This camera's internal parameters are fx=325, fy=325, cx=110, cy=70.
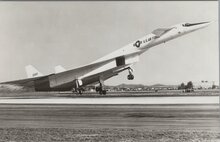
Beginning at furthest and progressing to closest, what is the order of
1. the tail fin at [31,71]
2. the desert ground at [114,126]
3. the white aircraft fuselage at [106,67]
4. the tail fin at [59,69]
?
the tail fin at [31,71] < the tail fin at [59,69] < the white aircraft fuselage at [106,67] < the desert ground at [114,126]

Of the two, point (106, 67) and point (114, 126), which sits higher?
point (106, 67)

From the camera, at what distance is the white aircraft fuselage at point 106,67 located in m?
24.9

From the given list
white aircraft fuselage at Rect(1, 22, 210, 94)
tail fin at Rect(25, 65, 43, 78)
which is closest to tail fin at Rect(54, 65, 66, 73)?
white aircraft fuselage at Rect(1, 22, 210, 94)

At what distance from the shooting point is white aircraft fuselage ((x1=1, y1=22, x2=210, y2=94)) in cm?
2488

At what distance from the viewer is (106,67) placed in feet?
87.7

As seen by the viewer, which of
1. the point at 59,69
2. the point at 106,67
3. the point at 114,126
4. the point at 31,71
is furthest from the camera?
the point at 31,71

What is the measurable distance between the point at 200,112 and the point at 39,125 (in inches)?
290


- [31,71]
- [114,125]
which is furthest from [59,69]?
[114,125]

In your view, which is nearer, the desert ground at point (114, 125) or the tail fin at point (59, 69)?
the desert ground at point (114, 125)

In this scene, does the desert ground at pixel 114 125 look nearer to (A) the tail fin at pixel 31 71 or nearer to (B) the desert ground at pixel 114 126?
(B) the desert ground at pixel 114 126

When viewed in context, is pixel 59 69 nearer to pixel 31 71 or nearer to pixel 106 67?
pixel 31 71

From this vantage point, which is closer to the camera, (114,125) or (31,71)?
(114,125)

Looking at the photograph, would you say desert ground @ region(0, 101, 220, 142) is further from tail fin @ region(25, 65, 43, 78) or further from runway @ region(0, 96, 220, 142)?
tail fin @ region(25, 65, 43, 78)

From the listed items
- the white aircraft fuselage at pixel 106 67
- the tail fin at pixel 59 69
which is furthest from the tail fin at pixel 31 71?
the tail fin at pixel 59 69
